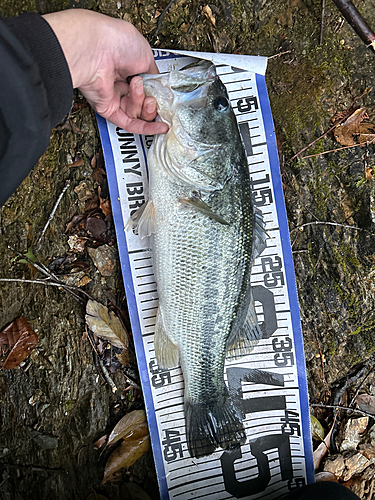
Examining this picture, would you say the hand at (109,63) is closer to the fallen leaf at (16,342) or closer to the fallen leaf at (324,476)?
the fallen leaf at (16,342)

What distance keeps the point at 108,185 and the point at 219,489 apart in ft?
8.80

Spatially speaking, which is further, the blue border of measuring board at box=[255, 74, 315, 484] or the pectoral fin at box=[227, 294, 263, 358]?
the blue border of measuring board at box=[255, 74, 315, 484]

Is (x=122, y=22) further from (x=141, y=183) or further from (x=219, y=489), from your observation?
(x=219, y=489)

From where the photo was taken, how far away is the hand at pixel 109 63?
217 cm

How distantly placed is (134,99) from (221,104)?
25.0 inches

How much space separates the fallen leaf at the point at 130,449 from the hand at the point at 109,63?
2.38 m

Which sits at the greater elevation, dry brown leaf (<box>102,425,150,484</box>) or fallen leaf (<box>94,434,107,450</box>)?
fallen leaf (<box>94,434,107,450</box>)

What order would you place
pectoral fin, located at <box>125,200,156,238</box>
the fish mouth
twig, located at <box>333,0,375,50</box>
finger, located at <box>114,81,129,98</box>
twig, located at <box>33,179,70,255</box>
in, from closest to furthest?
the fish mouth → pectoral fin, located at <box>125,200,156,238</box> → finger, located at <box>114,81,129,98</box> → twig, located at <box>33,179,70,255</box> → twig, located at <box>333,0,375,50</box>

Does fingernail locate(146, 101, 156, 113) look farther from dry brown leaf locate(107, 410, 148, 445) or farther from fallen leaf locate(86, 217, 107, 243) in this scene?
dry brown leaf locate(107, 410, 148, 445)

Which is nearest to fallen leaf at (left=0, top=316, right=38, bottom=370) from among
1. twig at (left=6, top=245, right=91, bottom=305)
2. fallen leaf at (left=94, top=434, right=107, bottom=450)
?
twig at (left=6, top=245, right=91, bottom=305)

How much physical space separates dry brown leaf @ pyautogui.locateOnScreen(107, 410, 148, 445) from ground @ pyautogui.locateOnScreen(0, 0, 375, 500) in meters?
0.07

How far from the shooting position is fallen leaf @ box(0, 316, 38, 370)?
2604 millimetres

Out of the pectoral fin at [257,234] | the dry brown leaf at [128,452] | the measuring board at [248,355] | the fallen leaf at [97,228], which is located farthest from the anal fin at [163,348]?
the pectoral fin at [257,234]

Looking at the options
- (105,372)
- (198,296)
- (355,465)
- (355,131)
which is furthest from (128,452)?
(355,131)
